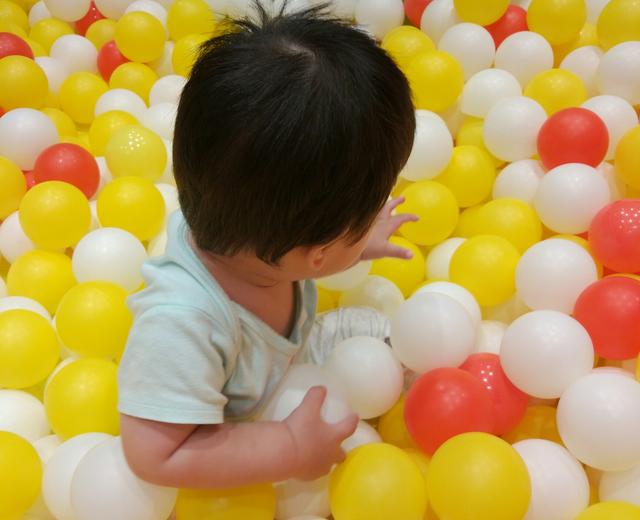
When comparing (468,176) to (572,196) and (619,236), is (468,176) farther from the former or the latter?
(619,236)

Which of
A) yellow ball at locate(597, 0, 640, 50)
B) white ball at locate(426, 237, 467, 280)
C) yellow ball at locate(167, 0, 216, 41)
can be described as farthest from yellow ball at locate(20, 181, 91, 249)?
yellow ball at locate(597, 0, 640, 50)

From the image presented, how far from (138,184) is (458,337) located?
1.88ft

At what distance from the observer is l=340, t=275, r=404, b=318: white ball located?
111 centimetres

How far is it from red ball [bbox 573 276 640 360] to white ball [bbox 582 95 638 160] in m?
0.38

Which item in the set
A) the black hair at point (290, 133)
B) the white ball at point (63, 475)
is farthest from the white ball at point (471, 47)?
the white ball at point (63, 475)

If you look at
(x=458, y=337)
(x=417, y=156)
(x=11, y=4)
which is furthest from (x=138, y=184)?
(x=11, y=4)

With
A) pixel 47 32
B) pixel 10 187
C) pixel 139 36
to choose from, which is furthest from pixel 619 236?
pixel 47 32

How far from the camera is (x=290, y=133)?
1.97ft

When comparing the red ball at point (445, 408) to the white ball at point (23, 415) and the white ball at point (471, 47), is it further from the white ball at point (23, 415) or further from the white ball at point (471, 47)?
the white ball at point (471, 47)

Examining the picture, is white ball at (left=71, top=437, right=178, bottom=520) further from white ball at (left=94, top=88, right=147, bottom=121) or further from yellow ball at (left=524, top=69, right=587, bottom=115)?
yellow ball at (left=524, top=69, right=587, bottom=115)

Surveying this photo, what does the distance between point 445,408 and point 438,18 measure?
1.03 m

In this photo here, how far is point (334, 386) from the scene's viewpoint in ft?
2.78

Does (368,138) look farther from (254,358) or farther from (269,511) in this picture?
(269,511)

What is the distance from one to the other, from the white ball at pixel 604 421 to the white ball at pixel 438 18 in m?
0.97
